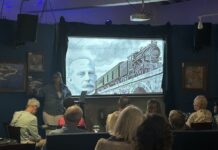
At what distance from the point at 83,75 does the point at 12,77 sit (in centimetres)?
143

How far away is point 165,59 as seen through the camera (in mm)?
9219

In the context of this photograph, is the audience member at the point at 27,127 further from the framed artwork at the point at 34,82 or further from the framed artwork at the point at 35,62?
the framed artwork at the point at 35,62

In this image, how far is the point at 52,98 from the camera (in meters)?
8.09

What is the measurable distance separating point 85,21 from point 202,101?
372 centimetres

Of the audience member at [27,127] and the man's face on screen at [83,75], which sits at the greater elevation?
the man's face on screen at [83,75]

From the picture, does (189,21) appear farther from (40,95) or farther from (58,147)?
(58,147)

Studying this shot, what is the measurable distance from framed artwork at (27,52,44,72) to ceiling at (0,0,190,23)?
0.92 meters

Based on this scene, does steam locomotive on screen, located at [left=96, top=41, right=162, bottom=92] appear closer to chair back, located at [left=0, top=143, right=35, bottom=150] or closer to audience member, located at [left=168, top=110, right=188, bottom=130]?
audience member, located at [left=168, top=110, right=188, bottom=130]

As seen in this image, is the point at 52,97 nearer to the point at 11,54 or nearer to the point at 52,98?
the point at 52,98

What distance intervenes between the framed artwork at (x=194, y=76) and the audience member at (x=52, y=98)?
109 inches

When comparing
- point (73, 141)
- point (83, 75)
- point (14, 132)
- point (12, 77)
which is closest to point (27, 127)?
point (14, 132)

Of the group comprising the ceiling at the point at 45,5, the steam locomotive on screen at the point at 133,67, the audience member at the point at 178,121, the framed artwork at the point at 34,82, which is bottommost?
the audience member at the point at 178,121

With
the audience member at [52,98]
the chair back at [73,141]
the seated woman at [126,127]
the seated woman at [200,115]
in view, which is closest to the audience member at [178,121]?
the chair back at [73,141]

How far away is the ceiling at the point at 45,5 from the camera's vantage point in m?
8.48
